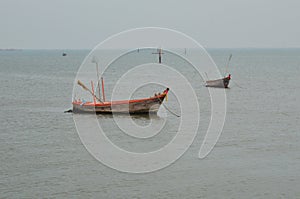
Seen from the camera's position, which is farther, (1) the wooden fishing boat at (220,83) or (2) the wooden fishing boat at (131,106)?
(1) the wooden fishing boat at (220,83)

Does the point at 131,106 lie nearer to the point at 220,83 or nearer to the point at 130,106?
the point at 130,106

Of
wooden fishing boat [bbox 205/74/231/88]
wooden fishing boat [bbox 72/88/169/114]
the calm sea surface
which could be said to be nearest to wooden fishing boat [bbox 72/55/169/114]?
wooden fishing boat [bbox 72/88/169/114]

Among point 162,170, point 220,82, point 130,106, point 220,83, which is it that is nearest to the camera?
point 162,170

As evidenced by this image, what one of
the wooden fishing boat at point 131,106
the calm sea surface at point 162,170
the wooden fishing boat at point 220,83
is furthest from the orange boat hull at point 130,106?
the wooden fishing boat at point 220,83

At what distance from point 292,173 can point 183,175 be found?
4251 mm

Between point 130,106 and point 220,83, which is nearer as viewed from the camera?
point 130,106

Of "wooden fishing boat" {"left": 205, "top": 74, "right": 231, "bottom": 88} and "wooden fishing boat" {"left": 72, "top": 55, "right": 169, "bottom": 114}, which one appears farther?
"wooden fishing boat" {"left": 205, "top": 74, "right": 231, "bottom": 88}

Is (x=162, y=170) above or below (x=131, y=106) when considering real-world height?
below

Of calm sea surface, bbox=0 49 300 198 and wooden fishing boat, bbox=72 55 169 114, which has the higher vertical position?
wooden fishing boat, bbox=72 55 169 114

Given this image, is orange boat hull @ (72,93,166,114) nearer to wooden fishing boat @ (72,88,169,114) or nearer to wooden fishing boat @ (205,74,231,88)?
wooden fishing boat @ (72,88,169,114)

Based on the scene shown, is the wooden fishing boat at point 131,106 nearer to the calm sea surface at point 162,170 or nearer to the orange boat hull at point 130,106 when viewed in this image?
the orange boat hull at point 130,106

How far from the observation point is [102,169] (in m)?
19.9

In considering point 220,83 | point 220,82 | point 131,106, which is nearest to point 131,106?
point 131,106

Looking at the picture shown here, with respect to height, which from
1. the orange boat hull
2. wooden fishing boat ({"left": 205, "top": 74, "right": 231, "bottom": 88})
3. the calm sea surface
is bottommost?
the calm sea surface
